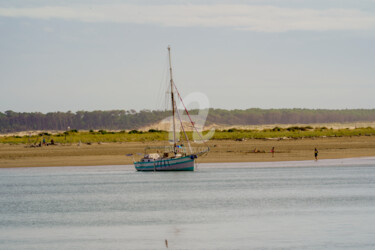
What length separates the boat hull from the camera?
2232 inches

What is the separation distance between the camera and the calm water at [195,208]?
82.0ft

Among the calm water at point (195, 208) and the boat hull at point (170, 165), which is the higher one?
the boat hull at point (170, 165)

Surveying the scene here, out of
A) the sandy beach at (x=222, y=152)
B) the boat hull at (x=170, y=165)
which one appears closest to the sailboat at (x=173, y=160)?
the boat hull at (x=170, y=165)

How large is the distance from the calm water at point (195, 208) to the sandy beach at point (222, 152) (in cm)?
858

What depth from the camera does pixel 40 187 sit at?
47.6 m

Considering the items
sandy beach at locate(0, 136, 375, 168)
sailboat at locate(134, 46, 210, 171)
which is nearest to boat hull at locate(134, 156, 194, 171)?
sailboat at locate(134, 46, 210, 171)

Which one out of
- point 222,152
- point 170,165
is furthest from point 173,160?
point 222,152

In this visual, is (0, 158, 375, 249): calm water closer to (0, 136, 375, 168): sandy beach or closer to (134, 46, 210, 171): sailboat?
(134, 46, 210, 171): sailboat

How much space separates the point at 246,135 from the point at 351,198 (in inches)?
2369

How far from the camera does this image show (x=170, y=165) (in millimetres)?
57219

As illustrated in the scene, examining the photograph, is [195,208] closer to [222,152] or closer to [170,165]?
A: [170,165]

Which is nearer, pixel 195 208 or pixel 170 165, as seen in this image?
pixel 195 208

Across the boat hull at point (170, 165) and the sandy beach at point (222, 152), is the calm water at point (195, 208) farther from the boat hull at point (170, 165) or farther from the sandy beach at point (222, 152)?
the sandy beach at point (222, 152)

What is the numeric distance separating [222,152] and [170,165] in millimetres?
17887
